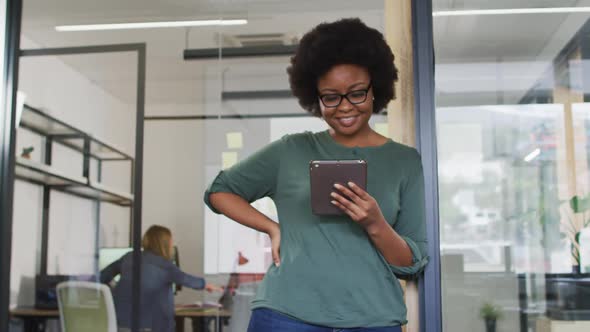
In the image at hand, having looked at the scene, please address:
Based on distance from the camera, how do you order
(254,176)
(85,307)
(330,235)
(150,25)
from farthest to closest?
(150,25)
(85,307)
(254,176)
(330,235)

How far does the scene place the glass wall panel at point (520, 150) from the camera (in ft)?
7.10

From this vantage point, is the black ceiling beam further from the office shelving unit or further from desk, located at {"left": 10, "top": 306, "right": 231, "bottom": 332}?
desk, located at {"left": 10, "top": 306, "right": 231, "bottom": 332}

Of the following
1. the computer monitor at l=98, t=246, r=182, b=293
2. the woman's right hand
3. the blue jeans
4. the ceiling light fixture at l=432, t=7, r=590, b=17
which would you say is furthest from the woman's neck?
the computer monitor at l=98, t=246, r=182, b=293

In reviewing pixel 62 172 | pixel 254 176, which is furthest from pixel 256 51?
pixel 254 176

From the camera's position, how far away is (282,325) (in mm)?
1406

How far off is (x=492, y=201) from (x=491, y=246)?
8.6 inches

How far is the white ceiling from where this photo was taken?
225 centimetres

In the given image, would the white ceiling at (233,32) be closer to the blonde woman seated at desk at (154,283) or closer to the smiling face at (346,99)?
the smiling face at (346,99)

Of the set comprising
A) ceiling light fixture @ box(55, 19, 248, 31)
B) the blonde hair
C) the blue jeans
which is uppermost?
ceiling light fixture @ box(55, 19, 248, 31)

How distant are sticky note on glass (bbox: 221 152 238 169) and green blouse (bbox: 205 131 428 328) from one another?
2717 mm

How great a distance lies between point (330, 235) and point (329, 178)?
0.14 meters

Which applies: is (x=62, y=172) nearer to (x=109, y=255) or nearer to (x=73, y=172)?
(x=73, y=172)

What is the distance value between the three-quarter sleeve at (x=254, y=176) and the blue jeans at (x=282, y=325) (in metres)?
0.27

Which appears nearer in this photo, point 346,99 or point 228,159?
point 346,99
